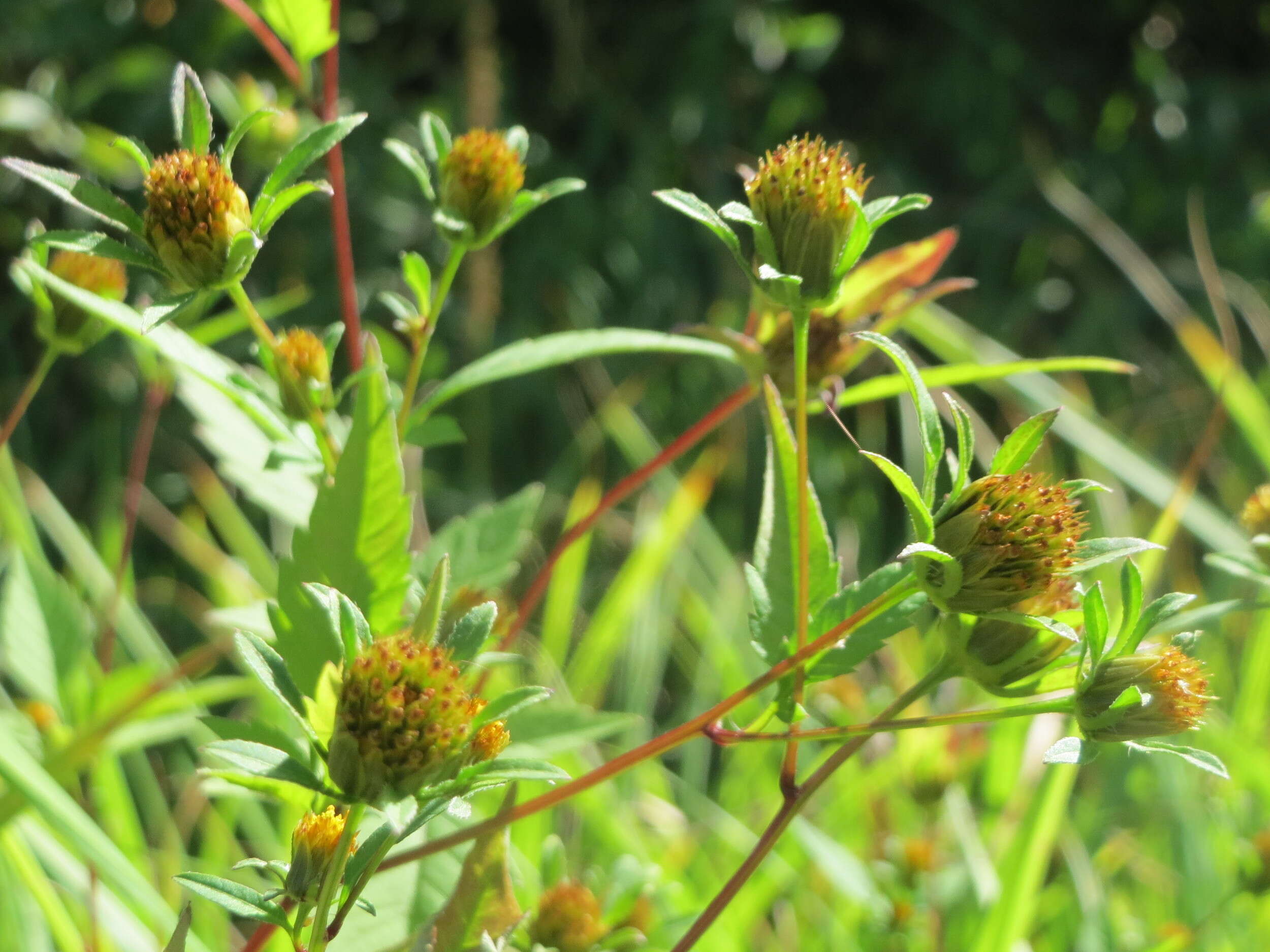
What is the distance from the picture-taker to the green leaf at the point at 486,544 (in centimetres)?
32

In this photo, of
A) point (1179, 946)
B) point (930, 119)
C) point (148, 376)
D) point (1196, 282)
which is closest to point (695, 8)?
point (930, 119)

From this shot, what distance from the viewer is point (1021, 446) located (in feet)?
0.76

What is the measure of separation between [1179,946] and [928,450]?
0.82 ft

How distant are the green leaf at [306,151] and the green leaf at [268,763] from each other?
0.39ft

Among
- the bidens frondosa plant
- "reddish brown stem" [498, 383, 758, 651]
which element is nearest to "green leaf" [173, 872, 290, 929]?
the bidens frondosa plant

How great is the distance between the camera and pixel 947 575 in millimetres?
216

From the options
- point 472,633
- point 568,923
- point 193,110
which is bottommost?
point 568,923

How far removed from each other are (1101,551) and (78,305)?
11.0 inches

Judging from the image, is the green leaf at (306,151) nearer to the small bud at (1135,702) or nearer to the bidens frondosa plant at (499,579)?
the bidens frondosa plant at (499,579)

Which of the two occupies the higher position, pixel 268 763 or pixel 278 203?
pixel 278 203

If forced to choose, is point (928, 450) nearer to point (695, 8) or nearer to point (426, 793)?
point (426, 793)

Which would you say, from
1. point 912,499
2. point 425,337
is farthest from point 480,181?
point 912,499

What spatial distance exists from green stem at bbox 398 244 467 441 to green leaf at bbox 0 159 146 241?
0.07m

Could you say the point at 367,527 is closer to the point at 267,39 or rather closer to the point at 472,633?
the point at 472,633
